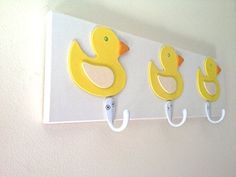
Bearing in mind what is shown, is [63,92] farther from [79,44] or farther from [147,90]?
[147,90]

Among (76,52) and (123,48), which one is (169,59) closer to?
(123,48)

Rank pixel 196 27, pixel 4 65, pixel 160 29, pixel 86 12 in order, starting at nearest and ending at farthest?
1. pixel 4 65
2. pixel 86 12
3. pixel 160 29
4. pixel 196 27

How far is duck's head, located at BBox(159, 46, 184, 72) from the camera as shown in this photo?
0.60 m

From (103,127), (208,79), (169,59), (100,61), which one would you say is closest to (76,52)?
(100,61)

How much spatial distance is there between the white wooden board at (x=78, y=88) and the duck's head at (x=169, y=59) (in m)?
0.02

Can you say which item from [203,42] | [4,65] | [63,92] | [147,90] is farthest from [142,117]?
[203,42]

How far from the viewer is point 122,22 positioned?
0.58 metres

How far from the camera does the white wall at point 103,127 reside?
1.30 feet

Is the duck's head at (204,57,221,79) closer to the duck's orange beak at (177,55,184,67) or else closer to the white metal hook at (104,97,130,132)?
the duck's orange beak at (177,55,184,67)

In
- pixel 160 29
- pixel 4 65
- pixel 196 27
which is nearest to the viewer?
pixel 4 65

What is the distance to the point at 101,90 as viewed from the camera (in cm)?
45

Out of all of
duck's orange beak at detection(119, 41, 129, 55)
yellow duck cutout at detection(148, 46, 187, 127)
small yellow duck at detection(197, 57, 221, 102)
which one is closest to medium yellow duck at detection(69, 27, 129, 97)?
duck's orange beak at detection(119, 41, 129, 55)

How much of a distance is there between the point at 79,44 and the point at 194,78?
0.40 meters

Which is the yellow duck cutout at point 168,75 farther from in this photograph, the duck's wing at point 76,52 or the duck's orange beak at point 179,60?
the duck's wing at point 76,52
